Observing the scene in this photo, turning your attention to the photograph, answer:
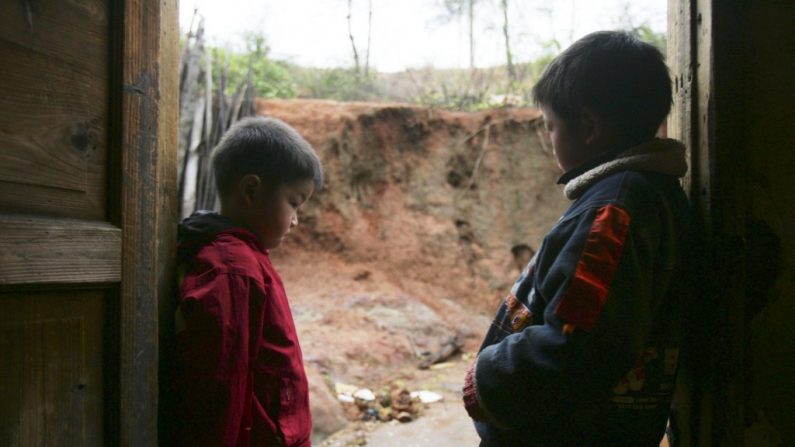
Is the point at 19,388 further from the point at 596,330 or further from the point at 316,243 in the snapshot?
the point at 316,243

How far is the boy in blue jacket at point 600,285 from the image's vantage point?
1006mm

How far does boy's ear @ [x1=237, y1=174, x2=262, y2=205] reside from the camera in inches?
66.3

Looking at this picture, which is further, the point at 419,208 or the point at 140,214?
the point at 419,208

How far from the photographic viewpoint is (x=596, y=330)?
989mm

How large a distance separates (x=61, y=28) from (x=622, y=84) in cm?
115

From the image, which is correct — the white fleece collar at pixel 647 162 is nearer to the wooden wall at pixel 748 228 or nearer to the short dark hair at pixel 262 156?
the wooden wall at pixel 748 228

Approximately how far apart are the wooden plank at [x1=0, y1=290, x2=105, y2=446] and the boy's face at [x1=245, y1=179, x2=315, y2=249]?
0.64 metres

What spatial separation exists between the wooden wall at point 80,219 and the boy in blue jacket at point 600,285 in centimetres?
71

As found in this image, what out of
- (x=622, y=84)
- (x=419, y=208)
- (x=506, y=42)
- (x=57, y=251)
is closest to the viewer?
(x=57, y=251)

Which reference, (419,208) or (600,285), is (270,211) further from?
(419,208)

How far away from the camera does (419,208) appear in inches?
275

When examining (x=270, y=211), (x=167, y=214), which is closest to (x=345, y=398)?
(x=270, y=211)

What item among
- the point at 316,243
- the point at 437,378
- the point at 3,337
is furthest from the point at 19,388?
the point at 316,243

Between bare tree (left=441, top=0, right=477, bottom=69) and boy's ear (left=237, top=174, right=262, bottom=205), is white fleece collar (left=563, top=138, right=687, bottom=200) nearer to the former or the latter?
boy's ear (left=237, top=174, right=262, bottom=205)
